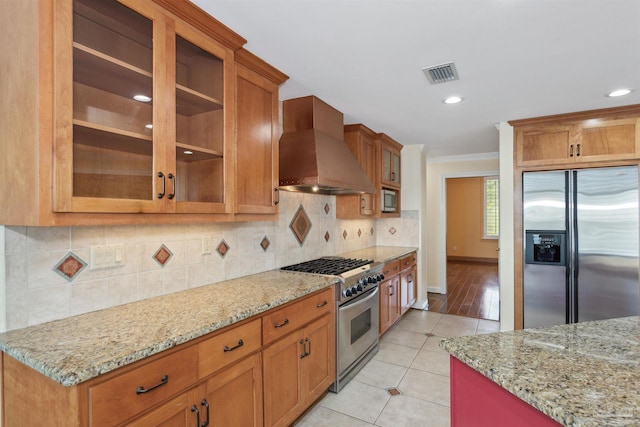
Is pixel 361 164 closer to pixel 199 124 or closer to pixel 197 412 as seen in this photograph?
pixel 199 124

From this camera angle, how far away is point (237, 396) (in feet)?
5.27

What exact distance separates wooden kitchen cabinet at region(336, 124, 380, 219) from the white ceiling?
1.78 feet

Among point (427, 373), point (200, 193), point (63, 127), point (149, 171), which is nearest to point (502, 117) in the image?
point (427, 373)

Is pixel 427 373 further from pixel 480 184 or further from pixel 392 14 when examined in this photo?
pixel 480 184

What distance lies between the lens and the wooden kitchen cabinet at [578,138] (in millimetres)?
3049

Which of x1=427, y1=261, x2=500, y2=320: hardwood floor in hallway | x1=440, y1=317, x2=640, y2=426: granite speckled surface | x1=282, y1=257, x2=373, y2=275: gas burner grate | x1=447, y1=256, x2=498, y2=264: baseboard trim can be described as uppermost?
x1=282, y1=257, x2=373, y2=275: gas burner grate

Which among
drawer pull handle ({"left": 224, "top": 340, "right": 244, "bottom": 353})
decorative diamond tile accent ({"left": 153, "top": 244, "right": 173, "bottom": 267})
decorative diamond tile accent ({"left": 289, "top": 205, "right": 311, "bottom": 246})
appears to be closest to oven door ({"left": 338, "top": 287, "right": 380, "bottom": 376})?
decorative diamond tile accent ({"left": 289, "top": 205, "right": 311, "bottom": 246})

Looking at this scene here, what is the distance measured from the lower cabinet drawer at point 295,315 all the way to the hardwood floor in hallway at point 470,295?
3.00m

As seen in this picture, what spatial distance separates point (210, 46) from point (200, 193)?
0.80 meters

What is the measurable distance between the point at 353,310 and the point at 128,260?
174cm

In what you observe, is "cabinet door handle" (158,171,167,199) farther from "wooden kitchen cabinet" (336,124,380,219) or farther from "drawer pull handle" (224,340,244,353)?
"wooden kitchen cabinet" (336,124,380,219)

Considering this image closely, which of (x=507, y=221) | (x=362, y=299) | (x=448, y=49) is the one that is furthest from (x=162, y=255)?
(x=507, y=221)

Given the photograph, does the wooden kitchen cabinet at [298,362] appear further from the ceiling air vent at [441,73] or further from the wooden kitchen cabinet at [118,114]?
the ceiling air vent at [441,73]

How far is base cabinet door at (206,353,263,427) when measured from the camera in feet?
4.83
